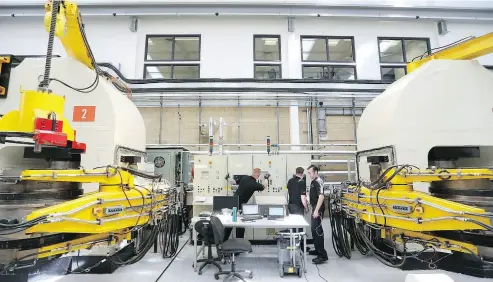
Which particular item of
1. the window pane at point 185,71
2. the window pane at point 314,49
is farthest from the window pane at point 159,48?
the window pane at point 314,49

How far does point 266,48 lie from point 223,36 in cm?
112

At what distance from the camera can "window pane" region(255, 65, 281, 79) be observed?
5.98 meters

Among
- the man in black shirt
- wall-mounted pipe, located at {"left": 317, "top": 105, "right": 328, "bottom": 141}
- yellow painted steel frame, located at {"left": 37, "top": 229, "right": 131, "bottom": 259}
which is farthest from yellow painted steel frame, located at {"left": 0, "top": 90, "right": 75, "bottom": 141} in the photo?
wall-mounted pipe, located at {"left": 317, "top": 105, "right": 328, "bottom": 141}

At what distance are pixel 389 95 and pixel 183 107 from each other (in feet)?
13.6

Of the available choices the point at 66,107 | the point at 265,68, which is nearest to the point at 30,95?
the point at 66,107

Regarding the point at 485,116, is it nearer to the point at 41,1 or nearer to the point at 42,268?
the point at 42,268

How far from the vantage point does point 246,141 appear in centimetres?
559

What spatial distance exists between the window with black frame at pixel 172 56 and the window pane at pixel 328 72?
2772mm

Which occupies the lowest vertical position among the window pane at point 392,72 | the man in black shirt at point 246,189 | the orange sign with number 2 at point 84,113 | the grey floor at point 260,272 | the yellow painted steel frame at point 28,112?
the grey floor at point 260,272

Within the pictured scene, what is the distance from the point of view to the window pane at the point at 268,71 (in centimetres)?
598

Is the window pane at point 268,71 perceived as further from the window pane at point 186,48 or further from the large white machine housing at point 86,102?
the large white machine housing at point 86,102

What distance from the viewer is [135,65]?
19.1 ft

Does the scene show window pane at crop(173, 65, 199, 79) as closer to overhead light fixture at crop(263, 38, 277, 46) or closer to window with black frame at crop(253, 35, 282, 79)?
window with black frame at crop(253, 35, 282, 79)

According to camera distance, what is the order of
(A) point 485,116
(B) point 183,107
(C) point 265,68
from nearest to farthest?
(A) point 485,116
(B) point 183,107
(C) point 265,68
